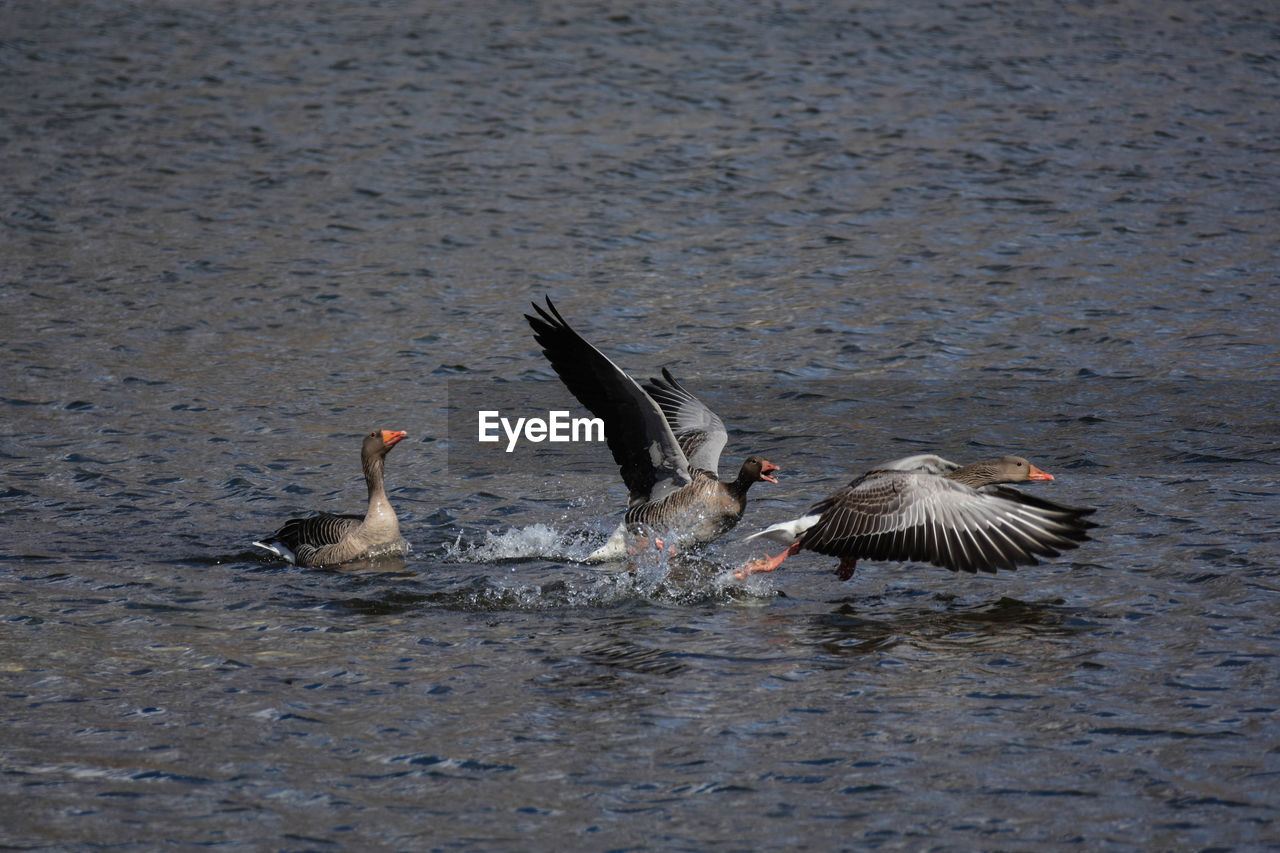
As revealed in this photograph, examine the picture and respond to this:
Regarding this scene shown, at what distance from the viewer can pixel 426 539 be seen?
12.0 m

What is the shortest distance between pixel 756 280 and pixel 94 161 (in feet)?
36.0

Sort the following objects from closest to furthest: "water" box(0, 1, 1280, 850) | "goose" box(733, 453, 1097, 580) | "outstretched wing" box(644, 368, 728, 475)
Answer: "water" box(0, 1, 1280, 850) → "goose" box(733, 453, 1097, 580) → "outstretched wing" box(644, 368, 728, 475)

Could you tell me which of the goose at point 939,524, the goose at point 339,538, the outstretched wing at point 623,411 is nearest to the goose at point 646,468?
the outstretched wing at point 623,411

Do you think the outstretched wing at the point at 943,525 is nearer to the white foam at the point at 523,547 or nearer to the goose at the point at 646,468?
the goose at the point at 646,468

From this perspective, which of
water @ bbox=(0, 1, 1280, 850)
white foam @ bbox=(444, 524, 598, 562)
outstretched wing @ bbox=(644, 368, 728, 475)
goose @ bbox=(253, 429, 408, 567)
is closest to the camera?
water @ bbox=(0, 1, 1280, 850)

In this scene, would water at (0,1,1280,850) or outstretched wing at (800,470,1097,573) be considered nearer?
water at (0,1,1280,850)

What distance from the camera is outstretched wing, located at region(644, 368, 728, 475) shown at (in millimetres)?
12281

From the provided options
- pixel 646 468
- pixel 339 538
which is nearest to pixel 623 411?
pixel 646 468

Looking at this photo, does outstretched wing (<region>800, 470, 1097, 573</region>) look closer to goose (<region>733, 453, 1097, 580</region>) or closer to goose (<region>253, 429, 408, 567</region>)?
goose (<region>733, 453, 1097, 580</region>)

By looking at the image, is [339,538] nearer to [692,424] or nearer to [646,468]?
[646,468]

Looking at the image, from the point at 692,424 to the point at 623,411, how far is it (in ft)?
5.89

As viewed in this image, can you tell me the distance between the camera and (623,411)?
11094 millimetres

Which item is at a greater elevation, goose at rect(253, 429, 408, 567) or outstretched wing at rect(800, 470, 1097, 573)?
outstretched wing at rect(800, 470, 1097, 573)

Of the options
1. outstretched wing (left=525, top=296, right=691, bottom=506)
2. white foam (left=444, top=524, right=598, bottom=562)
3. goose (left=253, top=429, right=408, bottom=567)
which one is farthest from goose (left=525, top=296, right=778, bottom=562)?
goose (left=253, top=429, right=408, bottom=567)
